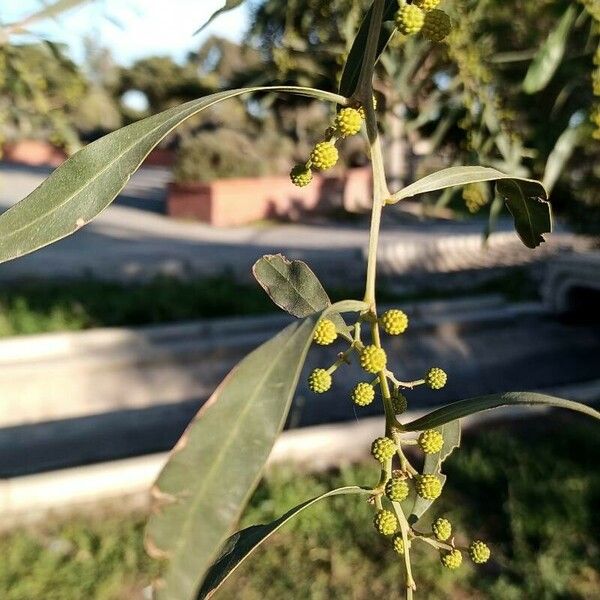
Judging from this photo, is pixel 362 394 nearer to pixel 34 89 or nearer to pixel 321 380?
pixel 321 380

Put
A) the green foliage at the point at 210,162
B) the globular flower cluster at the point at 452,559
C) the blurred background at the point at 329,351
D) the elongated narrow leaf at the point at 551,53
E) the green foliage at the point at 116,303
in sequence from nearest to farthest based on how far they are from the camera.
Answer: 1. the globular flower cluster at the point at 452,559
2. the elongated narrow leaf at the point at 551,53
3. the blurred background at the point at 329,351
4. the green foliage at the point at 116,303
5. the green foliage at the point at 210,162

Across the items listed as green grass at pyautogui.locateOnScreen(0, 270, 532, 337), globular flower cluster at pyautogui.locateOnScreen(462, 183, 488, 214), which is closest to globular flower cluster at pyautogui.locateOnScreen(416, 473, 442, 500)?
globular flower cluster at pyautogui.locateOnScreen(462, 183, 488, 214)

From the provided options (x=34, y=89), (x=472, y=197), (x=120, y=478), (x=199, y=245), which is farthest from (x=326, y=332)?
(x=199, y=245)

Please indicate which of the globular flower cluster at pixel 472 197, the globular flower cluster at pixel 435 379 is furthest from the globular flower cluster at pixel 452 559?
the globular flower cluster at pixel 472 197

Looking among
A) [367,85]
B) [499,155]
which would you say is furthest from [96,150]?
[499,155]

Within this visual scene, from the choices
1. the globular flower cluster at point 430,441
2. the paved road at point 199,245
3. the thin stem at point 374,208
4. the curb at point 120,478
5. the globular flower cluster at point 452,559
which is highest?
the thin stem at point 374,208

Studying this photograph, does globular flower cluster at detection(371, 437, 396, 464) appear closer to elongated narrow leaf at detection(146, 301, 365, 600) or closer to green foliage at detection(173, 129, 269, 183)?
elongated narrow leaf at detection(146, 301, 365, 600)

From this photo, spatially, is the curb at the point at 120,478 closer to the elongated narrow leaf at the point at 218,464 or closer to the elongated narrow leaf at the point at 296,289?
the elongated narrow leaf at the point at 296,289
